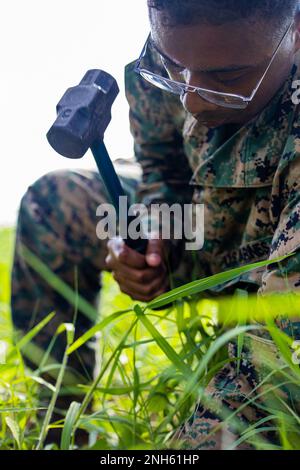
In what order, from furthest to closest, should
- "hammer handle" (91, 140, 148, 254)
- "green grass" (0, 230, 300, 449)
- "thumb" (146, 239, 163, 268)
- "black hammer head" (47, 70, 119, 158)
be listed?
"thumb" (146, 239, 163, 268) → "hammer handle" (91, 140, 148, 254) → "black hammer head" (47, 70, 119, 158) → "green grass" (0, 230, 300, 449)

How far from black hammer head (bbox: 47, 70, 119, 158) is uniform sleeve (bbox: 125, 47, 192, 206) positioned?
0.45 m

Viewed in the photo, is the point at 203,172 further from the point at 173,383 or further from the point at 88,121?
the point at 173,383

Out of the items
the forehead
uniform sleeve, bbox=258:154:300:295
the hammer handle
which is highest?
the forehead

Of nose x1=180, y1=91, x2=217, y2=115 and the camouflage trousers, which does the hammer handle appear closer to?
nose x1=180, y1=91, x2=217, y2=115

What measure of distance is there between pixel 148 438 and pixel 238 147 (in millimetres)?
730

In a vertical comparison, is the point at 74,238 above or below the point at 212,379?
above

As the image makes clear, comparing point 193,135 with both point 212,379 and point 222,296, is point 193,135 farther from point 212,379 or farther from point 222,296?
point 212,379

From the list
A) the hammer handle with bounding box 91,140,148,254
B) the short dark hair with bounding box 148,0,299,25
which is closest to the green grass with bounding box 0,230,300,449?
the hammer handle with bounding box 91,140,148,254

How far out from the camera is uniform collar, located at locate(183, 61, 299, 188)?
174 centimetres

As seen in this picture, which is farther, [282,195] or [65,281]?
[65,281]

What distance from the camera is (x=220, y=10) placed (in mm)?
1536
